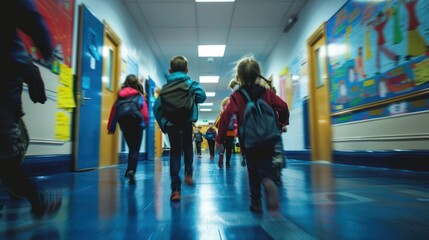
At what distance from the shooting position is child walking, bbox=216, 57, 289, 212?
4.55 feet

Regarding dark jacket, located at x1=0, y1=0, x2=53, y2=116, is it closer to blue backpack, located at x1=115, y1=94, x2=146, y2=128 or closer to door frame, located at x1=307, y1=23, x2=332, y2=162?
blue backpack, located at x1=115, y1=94, x2=146, y2=128

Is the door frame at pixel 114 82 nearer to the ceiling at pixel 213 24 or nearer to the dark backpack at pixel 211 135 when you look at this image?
the ceiling at pixel 213 24

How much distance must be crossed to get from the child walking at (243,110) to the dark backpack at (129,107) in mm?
1333

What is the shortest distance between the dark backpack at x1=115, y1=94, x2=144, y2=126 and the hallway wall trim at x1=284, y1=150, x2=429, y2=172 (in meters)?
2.74

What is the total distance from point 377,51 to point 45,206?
145 inches

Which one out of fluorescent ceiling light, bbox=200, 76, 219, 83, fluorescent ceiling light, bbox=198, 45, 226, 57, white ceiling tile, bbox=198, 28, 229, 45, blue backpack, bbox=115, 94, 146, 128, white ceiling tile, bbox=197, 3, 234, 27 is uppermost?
fluorescent ceiling light, bbox=200, 76, 219, 83

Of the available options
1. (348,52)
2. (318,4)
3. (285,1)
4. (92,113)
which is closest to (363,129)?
(348,52)

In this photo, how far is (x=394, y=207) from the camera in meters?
1.45

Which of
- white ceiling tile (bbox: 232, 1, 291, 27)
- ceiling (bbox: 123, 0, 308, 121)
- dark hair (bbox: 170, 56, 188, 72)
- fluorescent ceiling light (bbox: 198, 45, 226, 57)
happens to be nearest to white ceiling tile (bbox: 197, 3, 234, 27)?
ceiling (bbox: 123, 0, 308, 121)

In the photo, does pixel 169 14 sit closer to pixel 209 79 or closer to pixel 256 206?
pixel 256 206

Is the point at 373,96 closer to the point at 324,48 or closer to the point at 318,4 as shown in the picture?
the point at 324,48

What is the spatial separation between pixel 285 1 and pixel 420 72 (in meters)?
3.31

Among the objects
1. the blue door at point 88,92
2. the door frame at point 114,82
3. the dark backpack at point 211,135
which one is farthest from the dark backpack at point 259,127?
the dark backpack at point 211,135

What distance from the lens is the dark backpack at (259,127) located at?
1.33m
